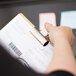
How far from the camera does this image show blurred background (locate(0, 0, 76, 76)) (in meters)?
0.79

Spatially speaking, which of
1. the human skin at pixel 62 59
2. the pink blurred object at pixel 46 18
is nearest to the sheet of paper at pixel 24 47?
the human skin at pixel 62 59

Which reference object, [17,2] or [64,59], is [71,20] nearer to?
[17,2]

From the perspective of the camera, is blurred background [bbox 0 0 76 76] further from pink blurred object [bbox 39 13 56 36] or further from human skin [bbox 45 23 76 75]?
human skin [bbox 45 23 76 75]

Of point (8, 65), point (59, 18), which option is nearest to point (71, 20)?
point (59, 18)

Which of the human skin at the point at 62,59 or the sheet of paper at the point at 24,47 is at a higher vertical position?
the human skin at the point at 62,59

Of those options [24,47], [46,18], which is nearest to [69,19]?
[46,18]

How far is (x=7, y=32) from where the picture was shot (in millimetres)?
527

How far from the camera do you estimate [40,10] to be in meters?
0.80

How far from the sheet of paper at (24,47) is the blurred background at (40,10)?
0.27m

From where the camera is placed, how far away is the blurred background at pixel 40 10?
793mm

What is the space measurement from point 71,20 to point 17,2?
324 mm

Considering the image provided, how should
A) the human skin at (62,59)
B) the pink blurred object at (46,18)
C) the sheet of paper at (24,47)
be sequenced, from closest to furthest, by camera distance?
1. the human skin at (62,59)
2. the sheet of paper at (24,47)
3. the pink blurred object at (46,18)

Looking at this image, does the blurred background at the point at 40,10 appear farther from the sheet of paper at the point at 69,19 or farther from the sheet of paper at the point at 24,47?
the sheet of paper at the point at 24,47

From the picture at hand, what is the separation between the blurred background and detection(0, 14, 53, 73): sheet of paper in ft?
0.88
